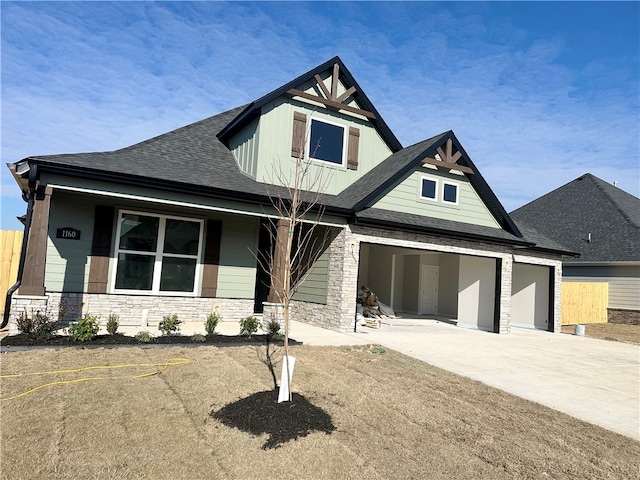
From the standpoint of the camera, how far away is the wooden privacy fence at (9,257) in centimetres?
1041

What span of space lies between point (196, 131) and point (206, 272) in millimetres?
5015

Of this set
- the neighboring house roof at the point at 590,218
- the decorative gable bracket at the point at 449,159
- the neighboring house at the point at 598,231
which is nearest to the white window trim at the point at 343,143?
the decorative gable bracket at the point at 449,159

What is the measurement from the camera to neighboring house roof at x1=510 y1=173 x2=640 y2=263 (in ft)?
69.2

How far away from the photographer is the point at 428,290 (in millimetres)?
18484

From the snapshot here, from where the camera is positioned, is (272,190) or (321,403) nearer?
(321,403)

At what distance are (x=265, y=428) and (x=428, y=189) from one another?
1065 centimetres

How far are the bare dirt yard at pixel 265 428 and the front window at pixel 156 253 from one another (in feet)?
12.8

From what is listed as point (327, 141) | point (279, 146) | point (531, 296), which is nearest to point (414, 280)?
point (531, 296)

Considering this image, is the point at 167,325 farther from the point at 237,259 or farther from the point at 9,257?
the point at 9,257

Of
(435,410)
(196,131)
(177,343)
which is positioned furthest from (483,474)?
(196,131)

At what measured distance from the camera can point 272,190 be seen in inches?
429

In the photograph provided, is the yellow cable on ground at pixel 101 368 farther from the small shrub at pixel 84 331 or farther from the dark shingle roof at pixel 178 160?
the dark shingle roof at pixel 178 160

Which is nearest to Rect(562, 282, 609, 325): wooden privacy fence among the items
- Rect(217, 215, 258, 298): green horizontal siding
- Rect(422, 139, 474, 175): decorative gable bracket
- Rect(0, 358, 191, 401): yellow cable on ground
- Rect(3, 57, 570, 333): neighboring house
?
Rect(3, 57, 570, 333): neighboring house

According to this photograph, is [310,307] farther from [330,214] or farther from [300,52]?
[300,52]
